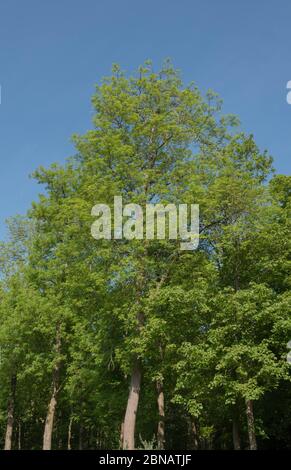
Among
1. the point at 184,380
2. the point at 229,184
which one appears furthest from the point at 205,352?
the point at 229,184

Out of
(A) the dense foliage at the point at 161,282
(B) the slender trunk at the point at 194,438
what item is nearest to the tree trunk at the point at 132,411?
(A) the dense foliage at the point at 161,282

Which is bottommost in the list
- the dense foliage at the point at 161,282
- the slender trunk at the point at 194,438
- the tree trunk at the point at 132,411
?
the slender trunk at the point at 194,438

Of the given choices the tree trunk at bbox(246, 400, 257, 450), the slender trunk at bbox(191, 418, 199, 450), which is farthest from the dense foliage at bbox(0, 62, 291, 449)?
the slender trunk at bbox(191, 418, 199, 450)

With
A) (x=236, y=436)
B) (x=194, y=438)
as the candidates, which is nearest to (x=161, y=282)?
(x=236, y=436)

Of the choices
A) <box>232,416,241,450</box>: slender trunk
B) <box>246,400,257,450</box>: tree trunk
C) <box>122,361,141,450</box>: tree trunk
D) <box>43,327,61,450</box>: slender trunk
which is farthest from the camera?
<box>43,327,61,450</box>: slender trunk

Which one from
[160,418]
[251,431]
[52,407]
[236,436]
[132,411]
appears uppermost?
[52,407]

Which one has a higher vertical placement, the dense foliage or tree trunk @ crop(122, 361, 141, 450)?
the dense foliage

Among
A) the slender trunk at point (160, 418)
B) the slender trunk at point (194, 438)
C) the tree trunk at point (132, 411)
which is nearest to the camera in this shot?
the tree trunk at point (132, 411)

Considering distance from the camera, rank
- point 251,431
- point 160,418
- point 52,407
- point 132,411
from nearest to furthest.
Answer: point 132,411
point 251,431
point 160,418
point 52,407

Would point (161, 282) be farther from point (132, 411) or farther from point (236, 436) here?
point (236, 436)

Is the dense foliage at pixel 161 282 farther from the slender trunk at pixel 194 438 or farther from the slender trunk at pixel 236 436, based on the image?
the slender trunk at pixel 194 438

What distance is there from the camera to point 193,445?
36.3m

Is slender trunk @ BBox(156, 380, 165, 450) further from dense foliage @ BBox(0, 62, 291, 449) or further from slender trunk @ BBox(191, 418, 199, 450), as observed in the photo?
slender trunk @ BBox(191, 418, 199, 450)

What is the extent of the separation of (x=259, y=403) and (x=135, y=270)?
13585 millimetres
